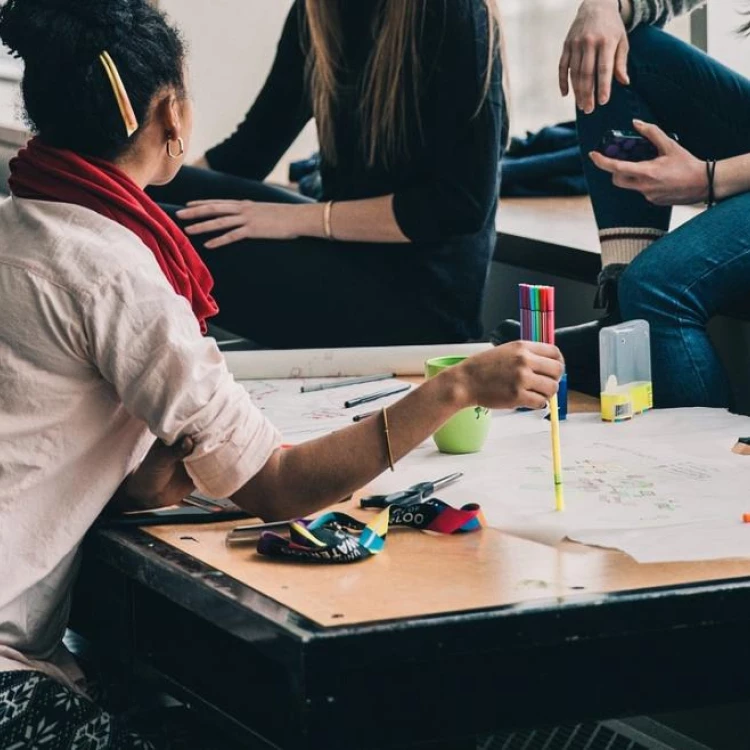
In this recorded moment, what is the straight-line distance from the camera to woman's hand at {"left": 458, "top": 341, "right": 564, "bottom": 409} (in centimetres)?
126

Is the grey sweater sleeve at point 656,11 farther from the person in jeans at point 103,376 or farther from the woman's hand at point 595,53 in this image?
the person in jeans at point 103,376

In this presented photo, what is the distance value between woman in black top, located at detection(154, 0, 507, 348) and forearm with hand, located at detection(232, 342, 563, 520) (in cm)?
90

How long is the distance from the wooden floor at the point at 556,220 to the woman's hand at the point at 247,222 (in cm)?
49

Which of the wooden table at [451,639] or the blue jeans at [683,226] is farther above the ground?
the blue jeans at [683,226]

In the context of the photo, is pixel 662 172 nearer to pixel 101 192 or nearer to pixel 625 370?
pixel 625 370

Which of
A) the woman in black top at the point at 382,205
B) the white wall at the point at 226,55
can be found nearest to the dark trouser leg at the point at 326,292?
the woman in black top at the point at 382,205

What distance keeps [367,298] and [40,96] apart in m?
1.04

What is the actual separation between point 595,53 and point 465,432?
69cm

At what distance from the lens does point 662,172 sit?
1822 millimetres

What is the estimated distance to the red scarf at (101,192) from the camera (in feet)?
4.12

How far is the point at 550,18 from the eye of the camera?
11.2 feet

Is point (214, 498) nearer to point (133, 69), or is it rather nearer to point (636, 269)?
point (133, 69)

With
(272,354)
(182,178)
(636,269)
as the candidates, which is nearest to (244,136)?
(182,178)

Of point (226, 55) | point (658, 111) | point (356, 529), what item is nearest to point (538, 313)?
point (356, 529)
